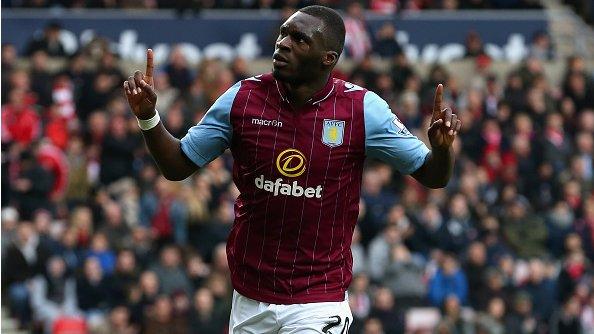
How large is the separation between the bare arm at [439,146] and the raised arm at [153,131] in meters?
1.02

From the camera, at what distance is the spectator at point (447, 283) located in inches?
611

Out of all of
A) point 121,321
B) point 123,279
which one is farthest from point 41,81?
point 121,321

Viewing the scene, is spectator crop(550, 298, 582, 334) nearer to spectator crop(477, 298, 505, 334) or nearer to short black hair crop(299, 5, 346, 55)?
spectator crop(477, 298, 505, 334)

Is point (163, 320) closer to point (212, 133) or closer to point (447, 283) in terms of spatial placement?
point (447, 283)

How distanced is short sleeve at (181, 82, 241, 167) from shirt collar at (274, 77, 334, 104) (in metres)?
0.18

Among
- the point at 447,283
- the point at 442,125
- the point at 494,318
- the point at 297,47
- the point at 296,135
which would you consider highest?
the point at 297,47

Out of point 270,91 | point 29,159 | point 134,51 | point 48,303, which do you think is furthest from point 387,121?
point 134,51

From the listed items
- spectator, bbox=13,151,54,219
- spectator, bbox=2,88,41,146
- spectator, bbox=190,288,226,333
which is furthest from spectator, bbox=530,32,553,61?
spectator, bbox=190,288,226,333

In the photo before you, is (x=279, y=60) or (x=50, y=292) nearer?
(x=279, y=60)

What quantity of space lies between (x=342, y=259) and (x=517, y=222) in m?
10.7

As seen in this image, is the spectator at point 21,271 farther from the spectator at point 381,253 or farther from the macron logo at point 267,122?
the macron logo at point 267,122

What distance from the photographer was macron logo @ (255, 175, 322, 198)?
6172 millimetres

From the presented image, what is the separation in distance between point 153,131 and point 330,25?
2.89 ft

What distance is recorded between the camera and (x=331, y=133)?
6.21 metres
